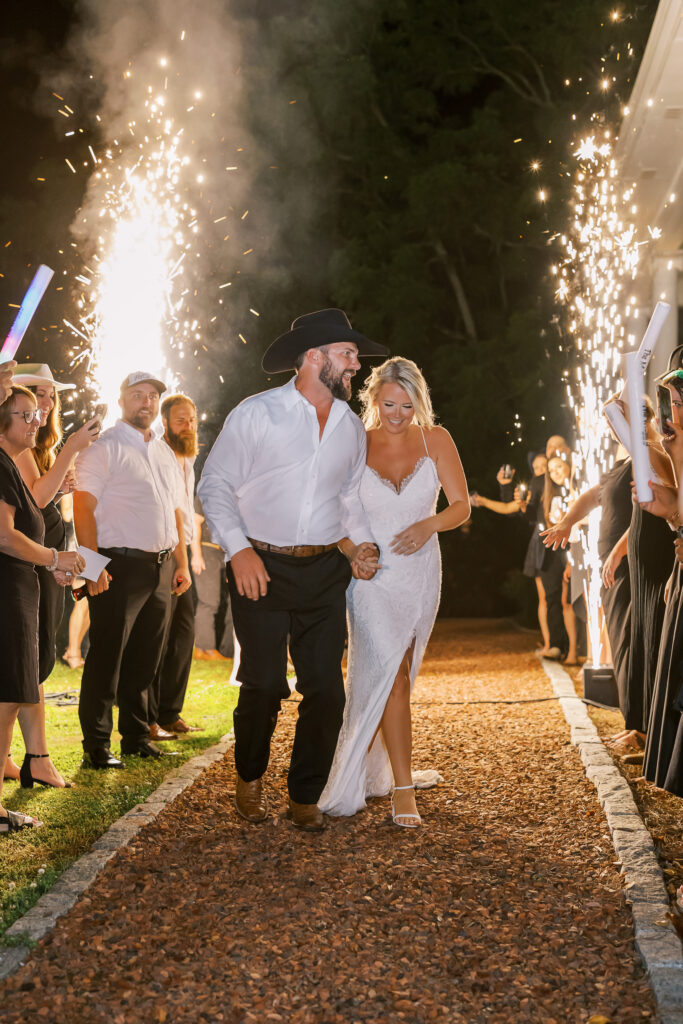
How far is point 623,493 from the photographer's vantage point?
23.4 feet

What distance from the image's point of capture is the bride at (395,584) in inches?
221

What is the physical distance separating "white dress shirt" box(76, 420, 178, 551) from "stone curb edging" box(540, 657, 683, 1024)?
298 centimetres

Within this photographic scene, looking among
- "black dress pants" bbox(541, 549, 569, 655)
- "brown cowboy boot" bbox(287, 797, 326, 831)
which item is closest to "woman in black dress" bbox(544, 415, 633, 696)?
"brown cowboy boot" bbox(287, 797, 326, 831)

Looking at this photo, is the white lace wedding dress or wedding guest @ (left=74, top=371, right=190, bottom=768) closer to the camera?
the white lace wedding dress

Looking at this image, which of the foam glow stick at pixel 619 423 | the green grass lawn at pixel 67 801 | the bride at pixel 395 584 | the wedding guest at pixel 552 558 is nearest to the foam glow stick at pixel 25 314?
the bride at pixel 395 584

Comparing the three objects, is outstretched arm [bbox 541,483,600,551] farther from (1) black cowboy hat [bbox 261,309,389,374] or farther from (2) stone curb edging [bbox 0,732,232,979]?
(2) stone curb edging [bbox 0,732,232,979]

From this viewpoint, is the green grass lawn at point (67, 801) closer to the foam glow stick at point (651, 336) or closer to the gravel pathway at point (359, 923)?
the gravel pathway at point (359, 923)

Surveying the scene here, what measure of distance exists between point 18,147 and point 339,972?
1906 centimetres

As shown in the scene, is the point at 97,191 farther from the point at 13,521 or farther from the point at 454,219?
the point at 13,521

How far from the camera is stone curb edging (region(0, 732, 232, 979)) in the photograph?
3.84 meters

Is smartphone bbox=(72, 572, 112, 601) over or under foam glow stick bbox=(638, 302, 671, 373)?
under

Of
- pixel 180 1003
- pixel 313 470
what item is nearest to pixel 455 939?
pixel 180 1003

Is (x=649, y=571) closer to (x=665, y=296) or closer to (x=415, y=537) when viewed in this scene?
(x=415, y=537)

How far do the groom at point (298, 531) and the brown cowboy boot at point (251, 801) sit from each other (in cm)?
1
